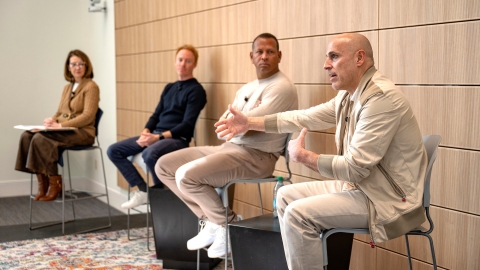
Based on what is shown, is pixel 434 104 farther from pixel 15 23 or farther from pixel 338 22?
pixel 15 23

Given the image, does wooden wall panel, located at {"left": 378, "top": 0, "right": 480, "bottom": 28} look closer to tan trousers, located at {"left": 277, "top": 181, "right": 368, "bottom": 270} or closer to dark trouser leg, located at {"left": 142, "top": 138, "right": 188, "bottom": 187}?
tan trousers, located at {"left": 277, "top": 181, "right": 368, "bottom": 270}

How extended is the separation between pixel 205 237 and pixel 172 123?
4.18 feet

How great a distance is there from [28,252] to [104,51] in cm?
292

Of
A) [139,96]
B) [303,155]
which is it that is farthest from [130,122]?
[303,155]

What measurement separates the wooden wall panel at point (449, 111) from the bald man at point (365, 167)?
0.36 meters

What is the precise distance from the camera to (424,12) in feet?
9.29

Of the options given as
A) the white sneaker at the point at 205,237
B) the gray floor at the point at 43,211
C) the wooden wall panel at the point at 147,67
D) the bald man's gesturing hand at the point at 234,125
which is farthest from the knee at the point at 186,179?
the gray floor at the point at 43,211

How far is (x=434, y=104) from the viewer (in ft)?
9.30

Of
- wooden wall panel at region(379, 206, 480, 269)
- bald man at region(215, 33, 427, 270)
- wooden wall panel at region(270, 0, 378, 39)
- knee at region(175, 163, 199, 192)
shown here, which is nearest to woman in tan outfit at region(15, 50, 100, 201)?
knee at region(175, 163, 199, 192)

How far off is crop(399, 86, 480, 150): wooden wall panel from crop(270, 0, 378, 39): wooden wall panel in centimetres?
49

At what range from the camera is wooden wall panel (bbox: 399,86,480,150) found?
2656mm

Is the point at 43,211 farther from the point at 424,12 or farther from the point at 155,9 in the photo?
the point at 424,12

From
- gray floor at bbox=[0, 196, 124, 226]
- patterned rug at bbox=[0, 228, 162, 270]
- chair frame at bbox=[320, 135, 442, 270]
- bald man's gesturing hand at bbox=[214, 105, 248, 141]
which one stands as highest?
bald man's gesturing hand at bbox=[214, 105, 248, 141]

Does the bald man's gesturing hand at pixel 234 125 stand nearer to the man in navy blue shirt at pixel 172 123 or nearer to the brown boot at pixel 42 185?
the man in navy blue shirt at pixel 172 123
